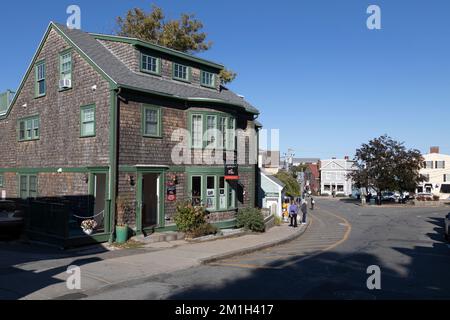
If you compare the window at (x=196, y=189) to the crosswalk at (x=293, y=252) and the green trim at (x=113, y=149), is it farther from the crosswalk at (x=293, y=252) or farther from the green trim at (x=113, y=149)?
the crosswalk at (x=293, y=252)

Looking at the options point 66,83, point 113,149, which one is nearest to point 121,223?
point 113,149

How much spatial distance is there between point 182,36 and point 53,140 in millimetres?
20476

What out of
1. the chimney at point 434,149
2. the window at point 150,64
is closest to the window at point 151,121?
the window at point 150,64

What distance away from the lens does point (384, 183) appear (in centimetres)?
5116

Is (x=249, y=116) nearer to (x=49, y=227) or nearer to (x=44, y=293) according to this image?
(x=49, y=227)

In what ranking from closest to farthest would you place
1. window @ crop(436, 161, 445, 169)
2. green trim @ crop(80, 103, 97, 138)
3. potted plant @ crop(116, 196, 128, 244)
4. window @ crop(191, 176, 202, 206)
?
potted plant @ crop(116, 196, 128, 244)
green trim @ crop(80, 103, 97, 138)
window @ crop(191, 176, 202, 206)
window @ crop(436, 161, 445, 169)

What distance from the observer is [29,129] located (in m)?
22.6

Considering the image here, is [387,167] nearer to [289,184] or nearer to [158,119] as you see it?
[289,184]

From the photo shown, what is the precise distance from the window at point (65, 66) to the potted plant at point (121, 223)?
6.53m

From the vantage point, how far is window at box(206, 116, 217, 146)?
20625 mm

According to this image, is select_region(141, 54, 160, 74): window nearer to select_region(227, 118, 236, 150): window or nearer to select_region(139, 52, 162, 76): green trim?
select_region(139, 52, 162, 76): green trim

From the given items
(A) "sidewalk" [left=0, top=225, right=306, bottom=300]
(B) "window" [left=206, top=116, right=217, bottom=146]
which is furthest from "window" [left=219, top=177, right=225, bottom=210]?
(A) "sidewalk" [left=0, top=225, right=306, bottom=300]

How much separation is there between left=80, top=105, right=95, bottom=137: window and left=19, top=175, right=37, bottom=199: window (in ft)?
17.2
